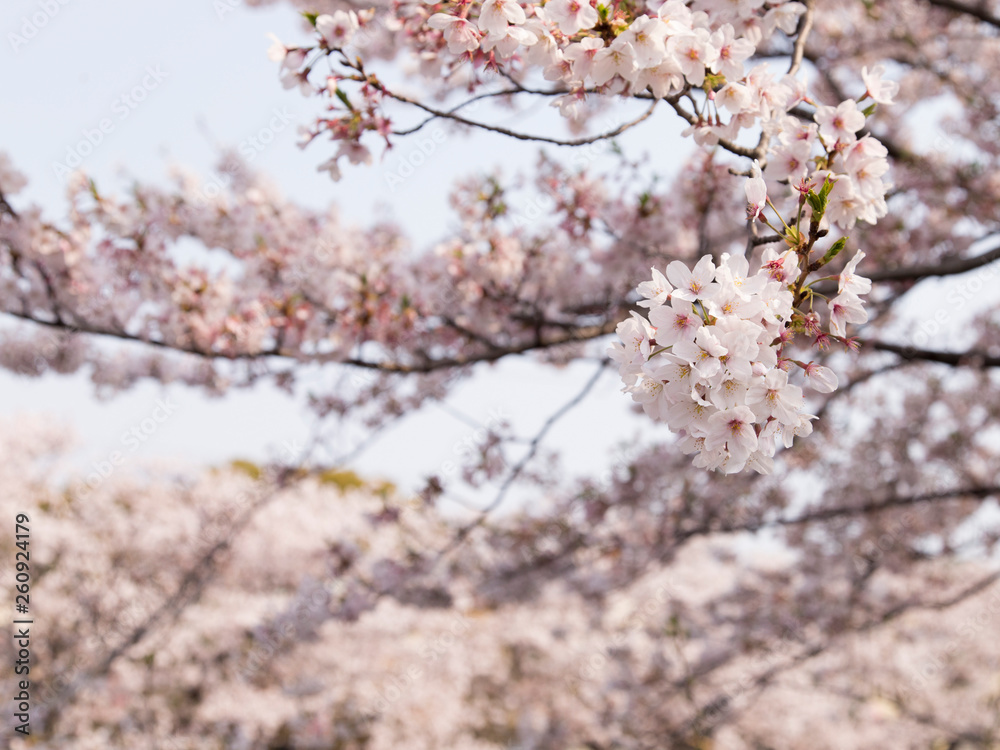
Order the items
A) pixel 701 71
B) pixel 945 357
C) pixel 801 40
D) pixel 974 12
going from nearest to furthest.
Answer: pixel 701 71
pixel 801 40
pixel 974 12
pixel 945 357

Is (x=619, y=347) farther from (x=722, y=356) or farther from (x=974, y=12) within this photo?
(x=974, y=12)

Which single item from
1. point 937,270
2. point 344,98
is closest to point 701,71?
point 344,98

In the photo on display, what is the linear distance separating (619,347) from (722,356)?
20 centimetres

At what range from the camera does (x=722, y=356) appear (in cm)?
122

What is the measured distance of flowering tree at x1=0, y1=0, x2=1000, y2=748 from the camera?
5.14 feet

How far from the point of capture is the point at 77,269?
3568mm

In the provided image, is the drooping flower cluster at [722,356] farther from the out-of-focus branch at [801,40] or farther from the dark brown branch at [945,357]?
the dark brown branch at [945,357]

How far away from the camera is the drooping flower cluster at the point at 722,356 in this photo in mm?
1228

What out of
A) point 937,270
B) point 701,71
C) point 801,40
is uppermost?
point 937,270

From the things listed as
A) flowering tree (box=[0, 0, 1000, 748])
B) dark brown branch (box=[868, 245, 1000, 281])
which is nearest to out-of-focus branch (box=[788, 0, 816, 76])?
flowering tree (box=[0, 0, 1000, 748])

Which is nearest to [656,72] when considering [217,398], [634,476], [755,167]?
[755,167]

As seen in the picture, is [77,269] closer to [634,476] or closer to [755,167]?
[755,167]

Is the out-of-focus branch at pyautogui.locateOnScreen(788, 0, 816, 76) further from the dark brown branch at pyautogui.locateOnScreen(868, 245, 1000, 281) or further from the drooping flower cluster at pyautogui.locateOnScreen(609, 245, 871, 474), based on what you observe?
the dark brown branch at pyautogui.locateOnScreen(868, 245, 1000, 281)

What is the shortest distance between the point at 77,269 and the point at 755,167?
3.55 m
